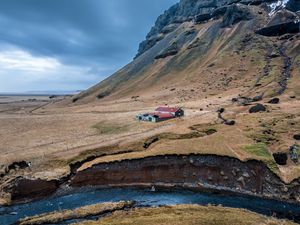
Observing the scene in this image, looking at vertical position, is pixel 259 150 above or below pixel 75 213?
above

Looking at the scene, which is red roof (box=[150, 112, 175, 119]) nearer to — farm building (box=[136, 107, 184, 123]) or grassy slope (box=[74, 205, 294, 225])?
farm building (box=[136, 107, 184, 123])

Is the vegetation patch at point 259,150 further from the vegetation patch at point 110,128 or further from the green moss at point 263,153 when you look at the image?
the vegetation patch at point 110,128

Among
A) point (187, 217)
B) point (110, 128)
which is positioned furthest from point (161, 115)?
point (187, 217)

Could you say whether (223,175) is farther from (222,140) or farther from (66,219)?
(66,219)

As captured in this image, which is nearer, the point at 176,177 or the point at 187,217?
the point at 187,217

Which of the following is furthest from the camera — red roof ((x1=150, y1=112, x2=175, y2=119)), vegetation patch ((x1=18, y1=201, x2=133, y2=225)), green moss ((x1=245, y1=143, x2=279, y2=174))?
red roof ((x1=150, y1=112, x2=175, y2=119))

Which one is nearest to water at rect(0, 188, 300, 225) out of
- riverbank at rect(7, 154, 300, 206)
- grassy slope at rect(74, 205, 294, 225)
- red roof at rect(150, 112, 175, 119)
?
riverbank at rect(7, 154, 300, 206)

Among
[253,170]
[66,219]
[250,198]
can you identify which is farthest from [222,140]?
[66,219]

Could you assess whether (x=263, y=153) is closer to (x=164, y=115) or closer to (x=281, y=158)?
(x=281, y=158)

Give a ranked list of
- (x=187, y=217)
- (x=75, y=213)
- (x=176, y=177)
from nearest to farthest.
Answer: (x=187, y=217)
(x=75, y=213)
(x=176, y=177)
